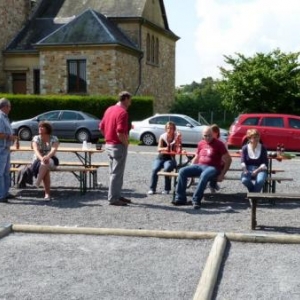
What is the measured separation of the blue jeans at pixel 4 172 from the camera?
35.3 ft

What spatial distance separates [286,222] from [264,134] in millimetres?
14526

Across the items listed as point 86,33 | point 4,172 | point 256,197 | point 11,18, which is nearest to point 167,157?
point 4,172

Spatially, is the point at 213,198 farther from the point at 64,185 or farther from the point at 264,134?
the point at 264,134

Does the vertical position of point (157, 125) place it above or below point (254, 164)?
above

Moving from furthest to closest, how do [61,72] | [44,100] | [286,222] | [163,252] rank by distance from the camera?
[61,72]
[44,100]
[286,222]
[163,252]

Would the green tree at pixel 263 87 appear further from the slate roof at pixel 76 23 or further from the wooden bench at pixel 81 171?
the wooden bench at pixel 81 171

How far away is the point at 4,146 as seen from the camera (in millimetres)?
10742

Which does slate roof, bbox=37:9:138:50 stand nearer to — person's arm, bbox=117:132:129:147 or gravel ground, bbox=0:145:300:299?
gravel ground, bbox=0:145:300:299

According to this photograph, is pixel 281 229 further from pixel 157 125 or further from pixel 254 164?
pixel 157 125

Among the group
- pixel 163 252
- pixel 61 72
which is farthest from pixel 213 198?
pixel 61 72

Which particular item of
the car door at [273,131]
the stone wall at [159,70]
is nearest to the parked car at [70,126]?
the car door at [273,131]

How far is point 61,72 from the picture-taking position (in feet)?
115

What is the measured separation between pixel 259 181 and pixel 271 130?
13.6 m

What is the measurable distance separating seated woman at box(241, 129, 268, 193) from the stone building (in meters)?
24.0
